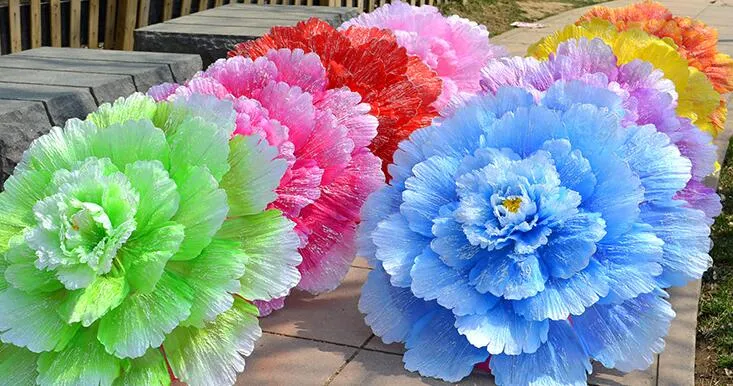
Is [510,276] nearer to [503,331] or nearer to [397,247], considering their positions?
[503,331]

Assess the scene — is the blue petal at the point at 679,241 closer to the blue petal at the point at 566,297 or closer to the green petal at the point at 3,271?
the blue petal at the point at 566,297

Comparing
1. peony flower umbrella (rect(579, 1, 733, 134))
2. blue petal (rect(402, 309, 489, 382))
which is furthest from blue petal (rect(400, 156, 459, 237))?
peony flower umbrella (rect(579, 1, 733, 134))

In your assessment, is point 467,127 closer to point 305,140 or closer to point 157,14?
point 305,140

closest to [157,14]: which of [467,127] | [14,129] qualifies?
[14,129]

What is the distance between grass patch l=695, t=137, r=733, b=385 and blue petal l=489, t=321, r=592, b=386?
2.33 feet

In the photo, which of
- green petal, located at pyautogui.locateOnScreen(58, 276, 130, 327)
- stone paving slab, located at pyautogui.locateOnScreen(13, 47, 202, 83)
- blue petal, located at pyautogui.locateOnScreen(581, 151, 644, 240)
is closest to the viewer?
green petal, located at pyautogui.locateOnScreen(58, 276, 130, 327)

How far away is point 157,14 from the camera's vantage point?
6512 mm

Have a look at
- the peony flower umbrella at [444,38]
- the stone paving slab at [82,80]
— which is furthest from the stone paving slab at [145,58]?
the peony flower umbrella at [444,38]

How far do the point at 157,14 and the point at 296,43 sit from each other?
3414mm

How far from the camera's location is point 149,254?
2150 millimetres

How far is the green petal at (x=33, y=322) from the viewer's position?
216 cm

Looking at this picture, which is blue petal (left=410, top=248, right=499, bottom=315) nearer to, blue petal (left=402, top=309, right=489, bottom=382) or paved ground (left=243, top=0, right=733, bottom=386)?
blue petal (left=402, top=309, right=489, bottom=382)

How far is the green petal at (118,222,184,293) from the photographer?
214 centimetres

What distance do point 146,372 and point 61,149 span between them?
0.62 metres
